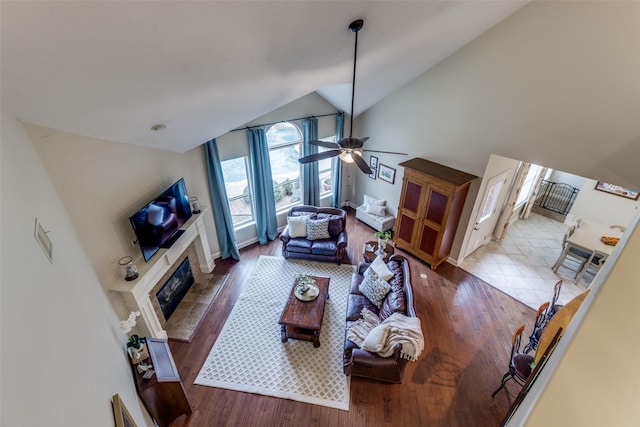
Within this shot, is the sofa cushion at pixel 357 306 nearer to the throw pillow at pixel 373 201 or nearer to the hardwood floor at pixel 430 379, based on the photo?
the hardwood floor at pixel 430 379

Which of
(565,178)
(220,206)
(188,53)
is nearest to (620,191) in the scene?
(565,178)

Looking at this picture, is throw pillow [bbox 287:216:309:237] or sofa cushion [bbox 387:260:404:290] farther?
throw pillow [bbox 287:216:309:237]

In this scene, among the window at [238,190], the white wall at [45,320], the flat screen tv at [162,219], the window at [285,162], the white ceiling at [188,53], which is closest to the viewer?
the white wall at [45,320]

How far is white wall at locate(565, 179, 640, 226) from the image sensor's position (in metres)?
6.24

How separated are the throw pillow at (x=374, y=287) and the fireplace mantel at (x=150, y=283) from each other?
2.93 metres

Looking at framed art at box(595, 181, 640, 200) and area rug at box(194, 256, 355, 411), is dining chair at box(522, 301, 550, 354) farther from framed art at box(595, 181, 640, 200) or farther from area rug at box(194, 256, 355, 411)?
framed art at box(595, 181, 640, 200)

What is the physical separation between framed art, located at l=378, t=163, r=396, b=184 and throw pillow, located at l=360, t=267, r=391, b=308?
267 centimetres

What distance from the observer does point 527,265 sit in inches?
232

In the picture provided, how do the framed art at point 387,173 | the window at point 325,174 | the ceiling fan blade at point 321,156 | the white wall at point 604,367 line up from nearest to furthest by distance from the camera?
the white wall at point 604,367
the ceiling fan blade at point 321,156
the framed art at point 387,173
the window at point 325,174

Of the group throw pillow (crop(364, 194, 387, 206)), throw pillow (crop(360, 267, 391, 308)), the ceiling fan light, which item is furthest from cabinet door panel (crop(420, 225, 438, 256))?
the ceiling fan light

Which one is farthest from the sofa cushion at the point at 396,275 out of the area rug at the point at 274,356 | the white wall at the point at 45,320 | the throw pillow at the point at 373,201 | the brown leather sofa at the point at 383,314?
the white wall at the point at 45,320

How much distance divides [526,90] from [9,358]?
5.43 m

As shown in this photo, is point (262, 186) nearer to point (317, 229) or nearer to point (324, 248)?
point (317, 229)

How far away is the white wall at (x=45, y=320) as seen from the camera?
1.11 metres
